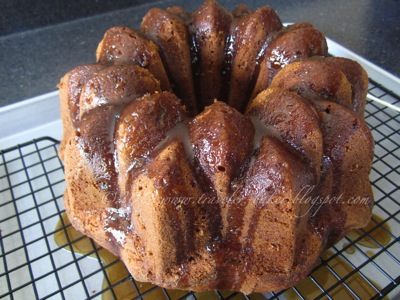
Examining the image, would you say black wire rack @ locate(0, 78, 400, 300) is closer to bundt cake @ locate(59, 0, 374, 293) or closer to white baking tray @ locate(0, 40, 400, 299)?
white baking tray @ locate(0, 40, 400, 299)

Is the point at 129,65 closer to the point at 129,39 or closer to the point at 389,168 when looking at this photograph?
the point at 129,39

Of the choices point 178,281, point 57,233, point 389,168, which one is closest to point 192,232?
point 178,281

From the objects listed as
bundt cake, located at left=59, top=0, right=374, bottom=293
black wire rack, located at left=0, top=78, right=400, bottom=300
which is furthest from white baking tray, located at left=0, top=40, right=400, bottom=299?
bundt cake, located at left=59, top=0, right=374, bottom=293

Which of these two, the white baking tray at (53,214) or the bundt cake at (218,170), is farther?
the white baking tray at (53,214)

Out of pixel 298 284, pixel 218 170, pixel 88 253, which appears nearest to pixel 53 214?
pixel 88 253

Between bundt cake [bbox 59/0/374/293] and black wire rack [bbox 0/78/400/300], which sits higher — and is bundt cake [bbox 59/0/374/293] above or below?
above

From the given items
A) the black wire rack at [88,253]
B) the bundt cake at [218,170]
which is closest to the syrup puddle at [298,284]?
the black wire rack at [88,253]

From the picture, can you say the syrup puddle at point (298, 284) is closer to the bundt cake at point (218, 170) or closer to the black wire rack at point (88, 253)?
the black wire rack at point (88, 253)
